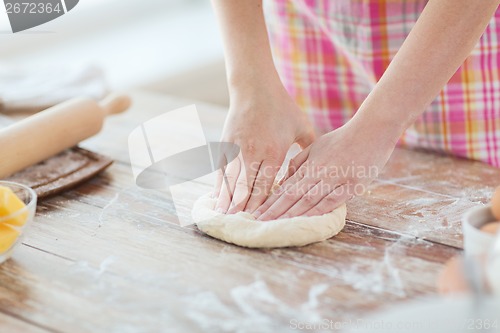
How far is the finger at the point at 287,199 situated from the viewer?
124 centimetres

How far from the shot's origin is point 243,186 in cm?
131

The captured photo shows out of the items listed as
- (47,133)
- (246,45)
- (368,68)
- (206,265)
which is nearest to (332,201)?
(206,265)

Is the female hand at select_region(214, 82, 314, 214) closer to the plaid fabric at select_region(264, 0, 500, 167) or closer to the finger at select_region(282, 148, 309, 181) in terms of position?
the finger at select_region(282, 148, 309, 181)

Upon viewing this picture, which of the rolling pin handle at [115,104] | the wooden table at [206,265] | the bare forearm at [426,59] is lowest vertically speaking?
the wooden table at [206,265]

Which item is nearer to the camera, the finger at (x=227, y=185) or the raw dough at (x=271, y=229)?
the raw dough at (x=271, y=229)

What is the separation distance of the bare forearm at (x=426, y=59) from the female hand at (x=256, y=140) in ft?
0.59

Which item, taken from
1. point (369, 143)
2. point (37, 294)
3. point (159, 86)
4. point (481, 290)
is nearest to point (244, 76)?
point (369, 143)

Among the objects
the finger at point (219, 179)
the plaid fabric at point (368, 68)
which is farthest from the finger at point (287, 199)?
the plaid fabric at point (368, 68)

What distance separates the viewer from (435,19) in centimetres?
120

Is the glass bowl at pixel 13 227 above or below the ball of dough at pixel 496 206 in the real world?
above

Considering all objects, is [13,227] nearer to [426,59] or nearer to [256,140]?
[256,140]

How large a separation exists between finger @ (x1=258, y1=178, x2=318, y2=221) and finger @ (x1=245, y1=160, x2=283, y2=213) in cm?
4

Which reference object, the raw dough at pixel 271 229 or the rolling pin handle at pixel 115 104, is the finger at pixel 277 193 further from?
the rolling pin handle at pixel 115 104

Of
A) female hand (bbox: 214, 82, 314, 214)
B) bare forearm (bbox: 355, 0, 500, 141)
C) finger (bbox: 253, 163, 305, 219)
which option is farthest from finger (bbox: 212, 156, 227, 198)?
bare forearm (bbox: 355, 0, 500, 141)
